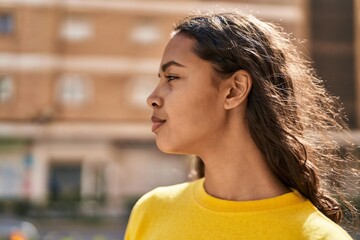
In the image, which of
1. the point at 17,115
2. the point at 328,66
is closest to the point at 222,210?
the point at 17,115

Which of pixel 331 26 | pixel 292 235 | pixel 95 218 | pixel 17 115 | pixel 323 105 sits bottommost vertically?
pixel 95 218

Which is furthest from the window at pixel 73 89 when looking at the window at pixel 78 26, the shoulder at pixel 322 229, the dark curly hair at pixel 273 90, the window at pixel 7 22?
the shoulder at pixel 322 229

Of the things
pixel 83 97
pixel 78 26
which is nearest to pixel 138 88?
pixel 83 97

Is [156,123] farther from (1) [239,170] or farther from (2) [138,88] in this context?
(2) [138,88]

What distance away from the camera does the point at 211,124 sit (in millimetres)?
1435

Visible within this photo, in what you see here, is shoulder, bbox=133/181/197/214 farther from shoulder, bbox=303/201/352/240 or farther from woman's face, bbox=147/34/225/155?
shoulder, bbox=303/201/352/240

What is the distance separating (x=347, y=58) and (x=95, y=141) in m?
8.10

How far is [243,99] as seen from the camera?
56.2 inches

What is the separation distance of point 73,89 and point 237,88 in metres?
22.0

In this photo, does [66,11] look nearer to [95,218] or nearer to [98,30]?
[98,30]

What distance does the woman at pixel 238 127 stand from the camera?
140 cm

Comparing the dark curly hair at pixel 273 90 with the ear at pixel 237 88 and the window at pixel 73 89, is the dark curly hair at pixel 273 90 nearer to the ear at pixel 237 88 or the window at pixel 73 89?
the ear at pixel 237 88

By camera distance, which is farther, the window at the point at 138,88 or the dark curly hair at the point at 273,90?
the window at the point at 138,88

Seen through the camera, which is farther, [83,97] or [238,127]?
[83,97]
